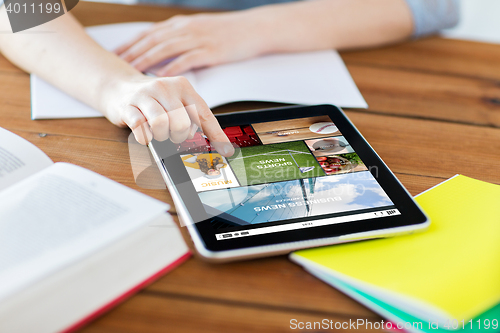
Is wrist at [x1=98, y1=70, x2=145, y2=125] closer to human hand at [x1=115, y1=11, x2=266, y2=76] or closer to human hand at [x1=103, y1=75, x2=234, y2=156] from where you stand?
human hand at [x1=103, y1=75, x2=234, y2=156]

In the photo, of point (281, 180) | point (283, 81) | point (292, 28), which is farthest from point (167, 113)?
point (292, 28)

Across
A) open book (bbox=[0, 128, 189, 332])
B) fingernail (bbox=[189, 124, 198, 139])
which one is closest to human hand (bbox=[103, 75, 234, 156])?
fingernail (bbox=[189, 124, 198, 139])

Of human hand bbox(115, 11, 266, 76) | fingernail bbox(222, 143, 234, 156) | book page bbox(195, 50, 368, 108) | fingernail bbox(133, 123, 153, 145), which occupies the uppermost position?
human hand bbox(115, 11, 266, 76)

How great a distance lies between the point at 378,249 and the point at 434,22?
2.35 ft

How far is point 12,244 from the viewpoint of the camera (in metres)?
0.31

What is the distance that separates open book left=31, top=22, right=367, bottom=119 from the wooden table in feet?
0.07

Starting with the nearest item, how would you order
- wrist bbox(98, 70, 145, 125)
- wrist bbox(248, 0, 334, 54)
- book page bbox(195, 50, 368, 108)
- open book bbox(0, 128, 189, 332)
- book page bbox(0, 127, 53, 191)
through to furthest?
open book bbox(0, 128, 189, 332) → book page bbox(0, 127, 53, 191) → wrist bbox(98, 70, 145, 125) → book page bbox(195, 50, 368, 108) → wrist bbox(248, 0, 334, 54)

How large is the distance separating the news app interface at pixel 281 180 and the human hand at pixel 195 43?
234mm

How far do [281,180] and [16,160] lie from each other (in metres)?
0.28

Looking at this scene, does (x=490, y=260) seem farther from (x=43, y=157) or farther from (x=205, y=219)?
(x=43, y=157)

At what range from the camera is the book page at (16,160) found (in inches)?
16.1

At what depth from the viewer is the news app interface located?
391 mm

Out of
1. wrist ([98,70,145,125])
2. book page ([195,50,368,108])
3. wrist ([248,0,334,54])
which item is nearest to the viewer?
wrist ([98,70,145,125])

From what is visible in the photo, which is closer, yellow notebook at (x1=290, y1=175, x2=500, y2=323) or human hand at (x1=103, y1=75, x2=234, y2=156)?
yellow notebook at (x1=290, y1=175, x2=500, y2=323)
